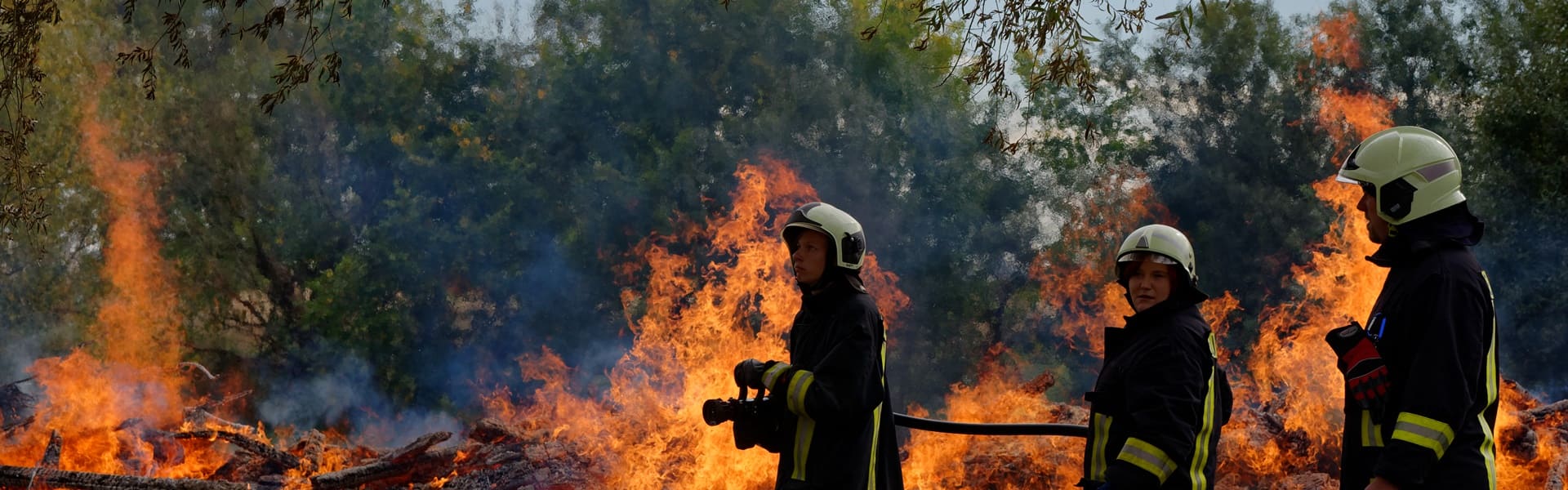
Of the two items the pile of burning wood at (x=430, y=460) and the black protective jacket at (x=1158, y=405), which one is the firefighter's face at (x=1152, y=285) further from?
the pile of burning wood at (x=430, y=460)

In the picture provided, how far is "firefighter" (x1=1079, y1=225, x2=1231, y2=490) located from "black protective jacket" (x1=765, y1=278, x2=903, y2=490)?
76 cm

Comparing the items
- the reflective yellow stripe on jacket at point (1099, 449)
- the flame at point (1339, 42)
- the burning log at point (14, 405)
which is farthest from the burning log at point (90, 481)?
the flame at point (1339, 42)

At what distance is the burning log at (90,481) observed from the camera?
9.44 m

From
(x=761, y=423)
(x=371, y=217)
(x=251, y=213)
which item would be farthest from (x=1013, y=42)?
(x=251, y=213)

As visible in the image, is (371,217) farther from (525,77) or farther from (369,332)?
(525,77)

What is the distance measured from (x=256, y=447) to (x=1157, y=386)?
9.66m

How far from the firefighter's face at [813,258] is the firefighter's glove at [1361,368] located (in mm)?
1744

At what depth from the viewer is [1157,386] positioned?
3.47 m

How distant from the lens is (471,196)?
20.1 metres

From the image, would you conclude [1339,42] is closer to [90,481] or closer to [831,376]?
[831,376]

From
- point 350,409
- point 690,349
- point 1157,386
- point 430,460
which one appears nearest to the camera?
point 1157,386

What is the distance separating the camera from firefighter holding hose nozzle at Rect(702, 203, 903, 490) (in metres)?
3.88

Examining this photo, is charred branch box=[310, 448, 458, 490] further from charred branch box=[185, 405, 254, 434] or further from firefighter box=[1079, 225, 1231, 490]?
firefighter box=[1079, 225, 1231, 490]

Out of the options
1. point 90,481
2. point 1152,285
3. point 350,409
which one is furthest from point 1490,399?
point 350,409
